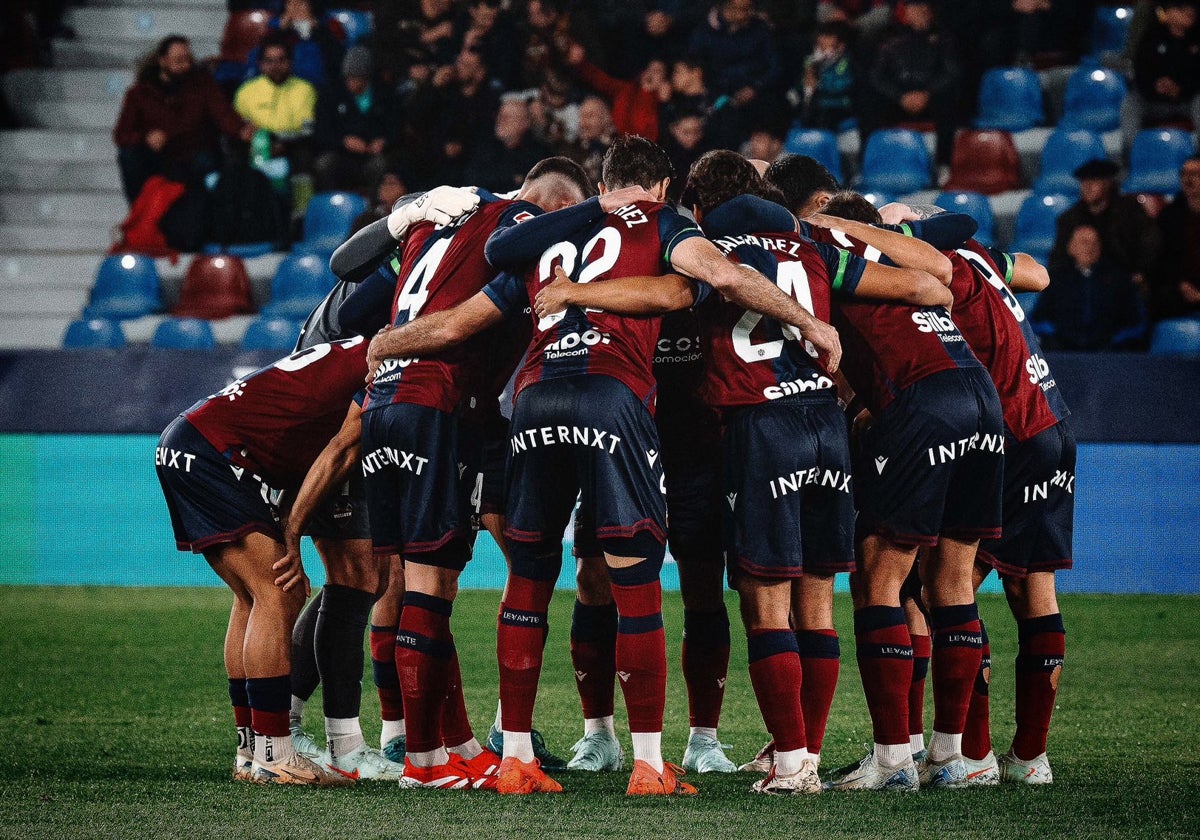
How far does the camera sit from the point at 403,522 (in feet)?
16.6

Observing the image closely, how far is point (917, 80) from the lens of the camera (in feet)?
42.6

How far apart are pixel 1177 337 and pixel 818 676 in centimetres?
672

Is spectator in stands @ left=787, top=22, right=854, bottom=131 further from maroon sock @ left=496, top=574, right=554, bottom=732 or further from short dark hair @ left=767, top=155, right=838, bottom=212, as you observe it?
maroon sock @ left=496, top=574, right=554, bottom=732

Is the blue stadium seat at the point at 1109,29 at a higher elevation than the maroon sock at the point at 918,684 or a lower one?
higher

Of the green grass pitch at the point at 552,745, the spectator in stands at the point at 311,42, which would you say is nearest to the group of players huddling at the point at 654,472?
the green grass pitch at the point at 552,745

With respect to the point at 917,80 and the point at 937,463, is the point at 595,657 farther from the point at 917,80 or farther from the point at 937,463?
the point at 917,80

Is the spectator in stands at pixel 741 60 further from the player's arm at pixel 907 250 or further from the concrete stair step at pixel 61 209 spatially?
the player's arm at pixel 907 250

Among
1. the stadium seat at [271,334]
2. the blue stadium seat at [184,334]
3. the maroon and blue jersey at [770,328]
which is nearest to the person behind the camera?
the maroon and blue jersey at [770,328]

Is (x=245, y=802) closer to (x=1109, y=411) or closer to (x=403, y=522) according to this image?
(x=403, y=522)

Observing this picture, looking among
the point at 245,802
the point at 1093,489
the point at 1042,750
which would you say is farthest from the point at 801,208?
the point at 1093,489

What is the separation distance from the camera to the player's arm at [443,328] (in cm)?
507

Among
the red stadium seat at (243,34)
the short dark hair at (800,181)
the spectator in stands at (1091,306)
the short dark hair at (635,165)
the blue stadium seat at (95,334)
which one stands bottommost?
the blue stadium seat at (95,334)

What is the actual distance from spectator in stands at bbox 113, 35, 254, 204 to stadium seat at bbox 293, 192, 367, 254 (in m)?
1.16

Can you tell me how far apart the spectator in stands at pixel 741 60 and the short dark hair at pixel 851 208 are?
7.30 meters
